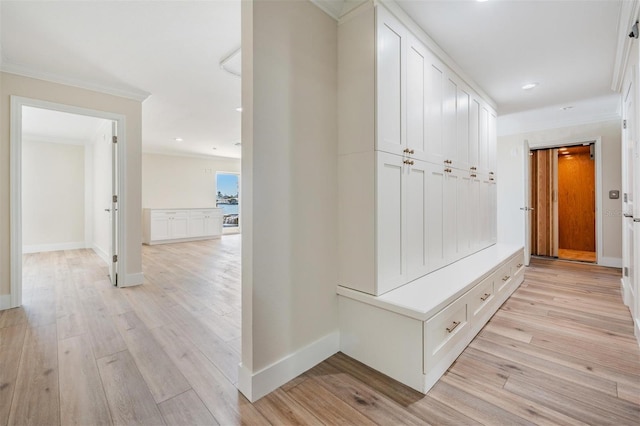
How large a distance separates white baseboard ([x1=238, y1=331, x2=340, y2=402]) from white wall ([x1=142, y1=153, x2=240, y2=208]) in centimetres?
695

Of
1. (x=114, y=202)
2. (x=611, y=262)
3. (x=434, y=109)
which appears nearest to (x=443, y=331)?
(x=434, y=109)

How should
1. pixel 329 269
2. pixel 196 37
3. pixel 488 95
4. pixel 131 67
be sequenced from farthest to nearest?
pixel 488 95 → pixel 131 67 → pixel 196 37 → pixel 329 269

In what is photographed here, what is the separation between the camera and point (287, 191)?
5.22ft

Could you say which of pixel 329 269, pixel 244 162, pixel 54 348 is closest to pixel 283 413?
pixel 329 269

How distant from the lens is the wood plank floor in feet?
4.35

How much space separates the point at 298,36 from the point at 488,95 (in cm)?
284

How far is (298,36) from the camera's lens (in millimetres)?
1641

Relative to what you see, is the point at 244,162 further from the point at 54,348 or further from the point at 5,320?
the point at 5,320

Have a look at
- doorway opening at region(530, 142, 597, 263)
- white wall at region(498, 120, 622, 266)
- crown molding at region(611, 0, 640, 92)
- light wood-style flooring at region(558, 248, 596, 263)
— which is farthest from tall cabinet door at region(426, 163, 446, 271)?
doorway opening at region(530, 142, 597, 263)

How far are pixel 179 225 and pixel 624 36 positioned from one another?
25.6 feet

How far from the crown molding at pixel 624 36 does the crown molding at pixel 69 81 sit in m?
4.52

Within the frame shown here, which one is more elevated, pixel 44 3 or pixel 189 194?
pixel 44 3

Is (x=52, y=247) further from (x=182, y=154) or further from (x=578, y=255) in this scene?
(x=578, y=255)

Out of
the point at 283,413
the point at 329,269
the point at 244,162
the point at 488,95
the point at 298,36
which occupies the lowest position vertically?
the point at 283,413
